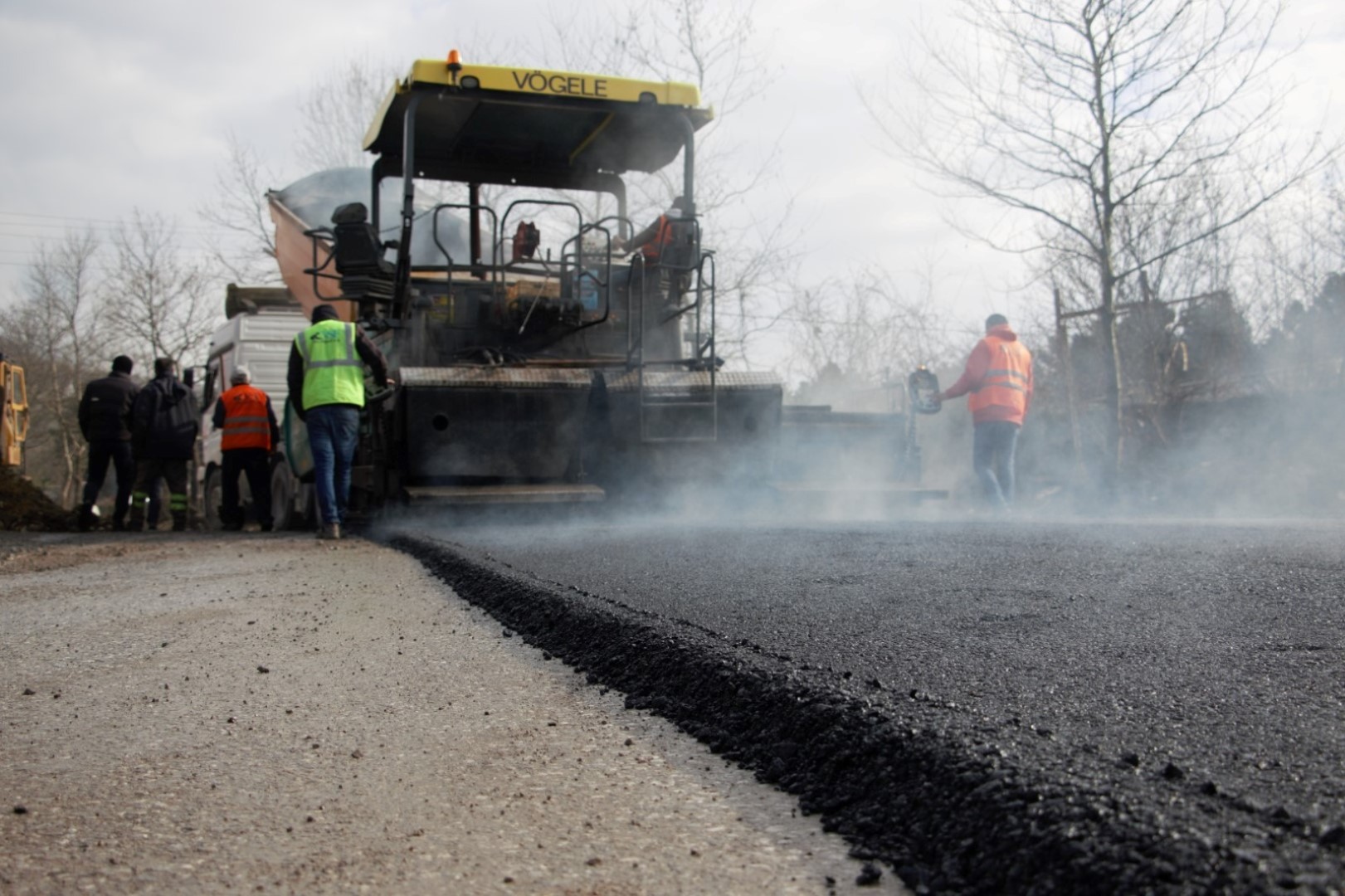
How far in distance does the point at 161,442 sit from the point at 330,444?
4286mm

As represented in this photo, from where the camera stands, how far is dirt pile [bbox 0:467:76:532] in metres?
10.5

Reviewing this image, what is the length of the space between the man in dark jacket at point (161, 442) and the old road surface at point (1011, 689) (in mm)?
7188

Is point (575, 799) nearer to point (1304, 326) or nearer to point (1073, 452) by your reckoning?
point (1073, 452)

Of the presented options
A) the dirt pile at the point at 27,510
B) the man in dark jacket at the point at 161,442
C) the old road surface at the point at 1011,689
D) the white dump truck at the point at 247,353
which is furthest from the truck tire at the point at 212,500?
the old road surface at the point at 1011,689

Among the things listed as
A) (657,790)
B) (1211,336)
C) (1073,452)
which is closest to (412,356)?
(657,790)

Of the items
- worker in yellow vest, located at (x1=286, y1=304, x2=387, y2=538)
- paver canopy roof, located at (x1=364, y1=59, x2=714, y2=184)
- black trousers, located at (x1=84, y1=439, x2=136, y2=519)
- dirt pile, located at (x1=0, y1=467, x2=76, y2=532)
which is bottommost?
dirt pile, located at (x1=0, y1=467, x2=76, y2=532)

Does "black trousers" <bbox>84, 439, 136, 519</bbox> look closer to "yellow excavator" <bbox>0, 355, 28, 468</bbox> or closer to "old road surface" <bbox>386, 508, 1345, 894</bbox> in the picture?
"yellow excavator" <bbox>0, 355, 28, 468</bbox>

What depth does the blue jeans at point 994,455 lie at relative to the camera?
841cm

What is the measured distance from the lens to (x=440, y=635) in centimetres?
338

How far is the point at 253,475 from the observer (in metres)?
9.84

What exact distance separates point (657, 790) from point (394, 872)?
49cm

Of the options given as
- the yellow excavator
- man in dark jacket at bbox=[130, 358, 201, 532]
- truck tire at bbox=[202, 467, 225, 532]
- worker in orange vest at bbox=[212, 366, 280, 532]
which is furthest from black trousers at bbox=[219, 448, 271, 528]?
the yellow excavator

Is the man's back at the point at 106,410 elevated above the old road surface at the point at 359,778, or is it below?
above

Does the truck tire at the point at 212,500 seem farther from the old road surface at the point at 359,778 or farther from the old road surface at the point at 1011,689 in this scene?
the old road surface at the point at 359,778
